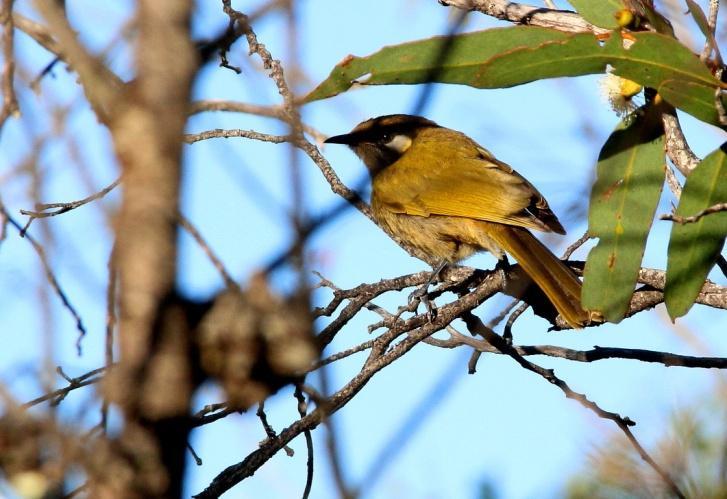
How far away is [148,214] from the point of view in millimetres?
1079

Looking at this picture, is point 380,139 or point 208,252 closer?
point 208,252

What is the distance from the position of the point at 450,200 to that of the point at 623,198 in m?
1.52

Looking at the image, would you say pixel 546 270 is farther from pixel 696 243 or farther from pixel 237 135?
pixel 237 135

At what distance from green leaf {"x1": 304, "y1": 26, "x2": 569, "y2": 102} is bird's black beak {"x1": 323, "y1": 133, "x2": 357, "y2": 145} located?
7.61 ft

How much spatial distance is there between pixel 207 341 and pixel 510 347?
1662 millimetres

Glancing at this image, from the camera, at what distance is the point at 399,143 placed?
500 cm

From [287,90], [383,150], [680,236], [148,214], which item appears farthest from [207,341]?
[383,150]

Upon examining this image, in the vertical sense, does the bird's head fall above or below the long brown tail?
above

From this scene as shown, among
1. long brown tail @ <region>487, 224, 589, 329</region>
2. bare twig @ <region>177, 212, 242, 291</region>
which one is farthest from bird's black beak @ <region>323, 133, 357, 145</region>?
bare twig @ <region>177, 212, 242, 291</region>

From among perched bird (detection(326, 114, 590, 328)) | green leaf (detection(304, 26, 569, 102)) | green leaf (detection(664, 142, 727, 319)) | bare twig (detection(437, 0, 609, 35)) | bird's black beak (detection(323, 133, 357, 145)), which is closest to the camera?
green leaf (detection(304, 26, 569, 102))

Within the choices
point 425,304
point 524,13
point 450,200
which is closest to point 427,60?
point 425,304

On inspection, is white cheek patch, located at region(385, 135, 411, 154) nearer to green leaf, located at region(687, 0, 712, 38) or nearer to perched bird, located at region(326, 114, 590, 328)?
perched bird, located at region(326, 114, 590, 328)

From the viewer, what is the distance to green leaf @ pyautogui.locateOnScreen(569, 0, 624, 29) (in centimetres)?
273

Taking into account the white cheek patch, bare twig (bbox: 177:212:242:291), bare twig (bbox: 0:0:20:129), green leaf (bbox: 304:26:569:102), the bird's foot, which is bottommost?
bare twig (bbox: 177:212:242:291)
